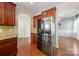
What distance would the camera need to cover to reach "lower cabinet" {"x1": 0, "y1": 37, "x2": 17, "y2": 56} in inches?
110

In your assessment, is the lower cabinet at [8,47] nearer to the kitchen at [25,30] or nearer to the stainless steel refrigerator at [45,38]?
the kitchen at [25,30]

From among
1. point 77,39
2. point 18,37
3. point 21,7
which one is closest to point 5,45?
point 18,37

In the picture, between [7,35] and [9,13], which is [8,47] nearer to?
[7,35]

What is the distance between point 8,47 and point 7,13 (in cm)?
95

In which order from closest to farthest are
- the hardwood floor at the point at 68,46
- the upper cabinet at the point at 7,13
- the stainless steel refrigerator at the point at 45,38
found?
the upper cabinet at the point at 7,13
the hardwood floor at the point at 68,46
the stainless steel refrigerator at the point at 45,38

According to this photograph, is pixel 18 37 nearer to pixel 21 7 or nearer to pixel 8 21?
pixel 8 21

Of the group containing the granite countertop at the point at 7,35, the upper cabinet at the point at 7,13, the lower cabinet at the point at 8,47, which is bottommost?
the lower cabinet at the point at 8,47

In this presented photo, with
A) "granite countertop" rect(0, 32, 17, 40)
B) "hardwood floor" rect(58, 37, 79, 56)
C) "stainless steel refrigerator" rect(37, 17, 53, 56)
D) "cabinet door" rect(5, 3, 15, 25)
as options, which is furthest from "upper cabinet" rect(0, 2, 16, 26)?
"hardwood floor" rect(58, 37, 79, 56)

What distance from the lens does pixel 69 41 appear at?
2.94 meters

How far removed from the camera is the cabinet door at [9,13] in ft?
9.55

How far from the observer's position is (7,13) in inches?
116

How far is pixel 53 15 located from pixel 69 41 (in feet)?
3.41

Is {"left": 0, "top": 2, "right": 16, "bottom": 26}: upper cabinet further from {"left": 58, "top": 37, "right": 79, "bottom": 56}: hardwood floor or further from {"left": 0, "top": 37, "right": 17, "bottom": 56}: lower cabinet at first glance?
{"left": 58, "top": 37, "right": 79, "bottom": 56}: hardwood floor

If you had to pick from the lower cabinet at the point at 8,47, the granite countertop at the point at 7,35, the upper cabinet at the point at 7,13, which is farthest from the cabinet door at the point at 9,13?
the lower cabinet at the point at 8,47
